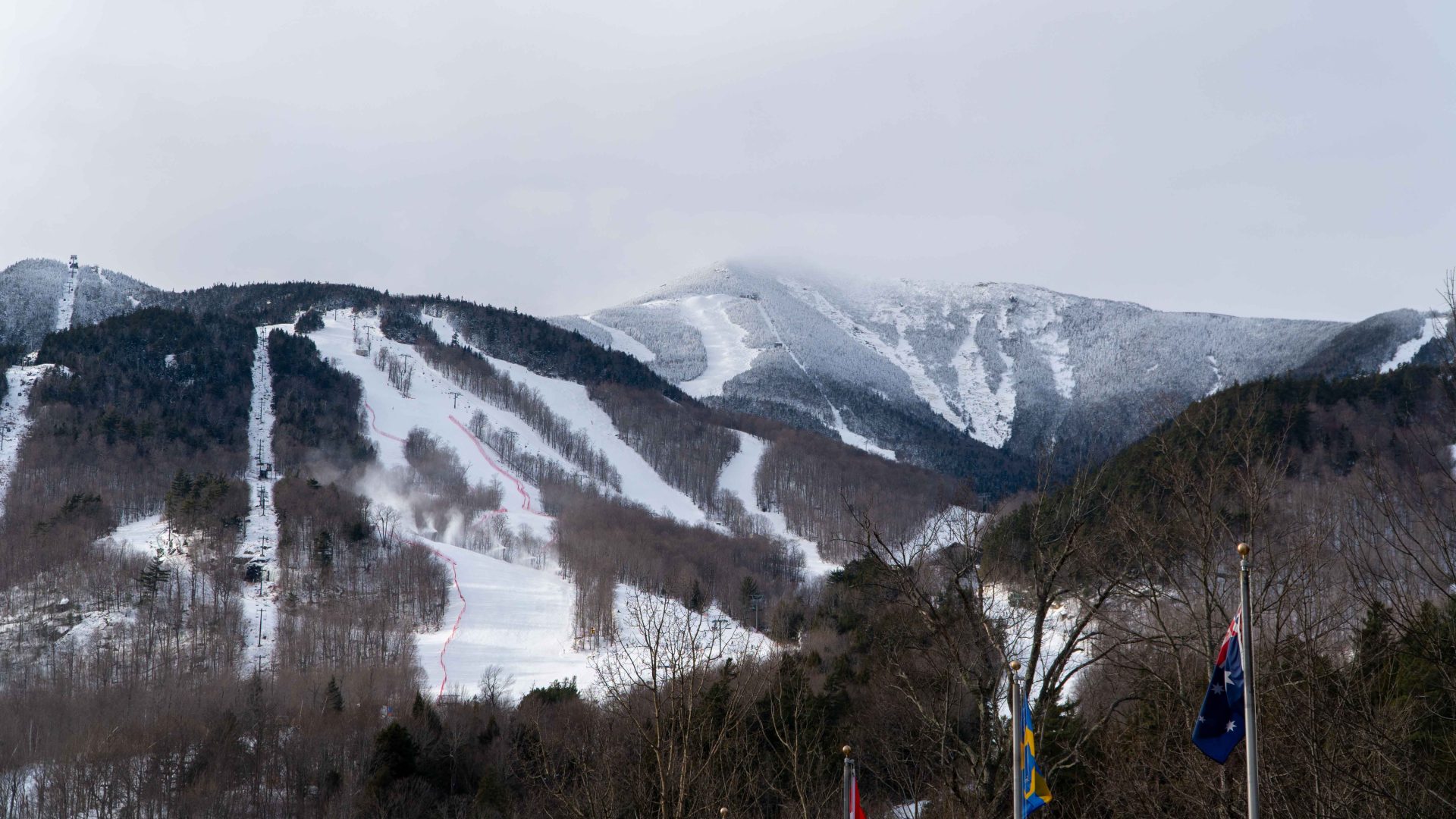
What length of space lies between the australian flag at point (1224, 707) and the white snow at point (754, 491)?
11674 centimetres

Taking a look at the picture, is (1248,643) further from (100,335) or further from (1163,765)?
(100,335)

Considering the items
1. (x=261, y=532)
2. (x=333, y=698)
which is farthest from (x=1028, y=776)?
(x=261, y=532)

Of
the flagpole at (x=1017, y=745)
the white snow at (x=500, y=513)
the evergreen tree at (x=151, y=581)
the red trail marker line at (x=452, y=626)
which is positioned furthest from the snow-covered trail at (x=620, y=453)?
the flagpole at (x=1017, y=745)

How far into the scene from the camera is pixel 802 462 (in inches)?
7195

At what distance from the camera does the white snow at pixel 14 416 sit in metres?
124

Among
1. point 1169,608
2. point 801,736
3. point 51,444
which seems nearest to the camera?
point 801,736

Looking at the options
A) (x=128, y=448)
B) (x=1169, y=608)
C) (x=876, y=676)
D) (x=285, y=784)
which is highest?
(x=128, y=448)

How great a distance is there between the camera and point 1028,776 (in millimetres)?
12820

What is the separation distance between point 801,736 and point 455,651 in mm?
61682

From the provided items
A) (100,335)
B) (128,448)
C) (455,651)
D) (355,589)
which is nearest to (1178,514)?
(455,651)

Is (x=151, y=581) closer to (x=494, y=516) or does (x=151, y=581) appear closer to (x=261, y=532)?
(x=261, y=532)

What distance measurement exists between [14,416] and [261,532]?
189ft

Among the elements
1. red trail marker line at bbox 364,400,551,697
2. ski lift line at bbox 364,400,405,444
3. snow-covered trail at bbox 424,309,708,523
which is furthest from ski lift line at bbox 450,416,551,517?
ski lift line at bbox 364,400,405,444

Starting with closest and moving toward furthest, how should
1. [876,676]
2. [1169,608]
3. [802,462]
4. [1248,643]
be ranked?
1. [1248,643]
2. [1169,608]
3. [876,676]
4. [802,462]
